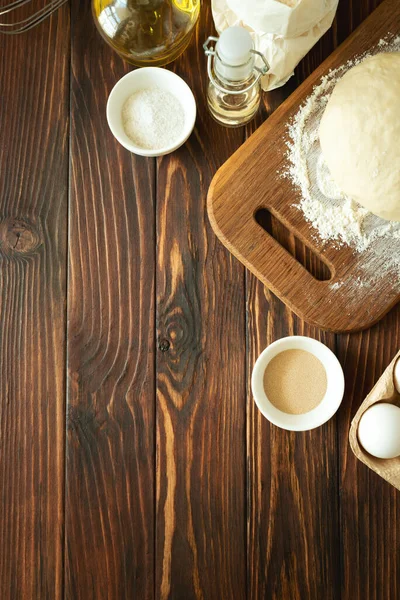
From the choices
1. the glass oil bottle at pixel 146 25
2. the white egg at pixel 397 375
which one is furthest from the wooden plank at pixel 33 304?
the white egg at pixel 397 375

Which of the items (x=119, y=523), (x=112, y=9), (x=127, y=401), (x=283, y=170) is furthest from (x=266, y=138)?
(x=119, y=523)

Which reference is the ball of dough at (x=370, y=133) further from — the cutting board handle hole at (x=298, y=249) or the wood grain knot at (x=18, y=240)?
the wood grain knot at (x=18, y=240)

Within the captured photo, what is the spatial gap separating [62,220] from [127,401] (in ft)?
0.91

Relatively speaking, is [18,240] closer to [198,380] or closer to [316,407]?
[198,380]

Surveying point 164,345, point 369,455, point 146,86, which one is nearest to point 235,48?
point 146,86

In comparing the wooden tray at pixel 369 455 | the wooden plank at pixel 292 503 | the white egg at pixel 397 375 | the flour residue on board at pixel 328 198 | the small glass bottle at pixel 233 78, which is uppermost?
the small glass bottle at pixel 233 78

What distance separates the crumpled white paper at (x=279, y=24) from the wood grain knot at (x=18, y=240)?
1.27 ft

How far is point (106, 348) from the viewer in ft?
2.97

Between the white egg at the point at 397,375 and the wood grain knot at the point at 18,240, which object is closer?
the white egg at the point at 397,375

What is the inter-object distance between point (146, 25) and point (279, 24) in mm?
172

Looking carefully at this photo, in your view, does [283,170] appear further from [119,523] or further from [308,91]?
[119,523]

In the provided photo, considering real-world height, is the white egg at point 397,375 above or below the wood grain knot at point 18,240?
below

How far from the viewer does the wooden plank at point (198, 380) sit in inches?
34.9

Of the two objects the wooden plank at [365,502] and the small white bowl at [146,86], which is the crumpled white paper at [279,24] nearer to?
the small white bowl at [146,86]
